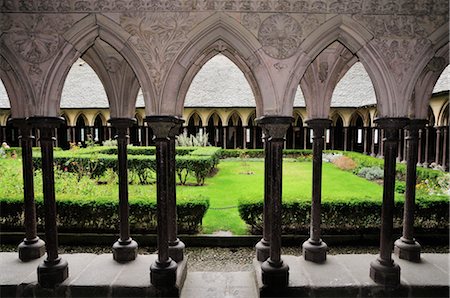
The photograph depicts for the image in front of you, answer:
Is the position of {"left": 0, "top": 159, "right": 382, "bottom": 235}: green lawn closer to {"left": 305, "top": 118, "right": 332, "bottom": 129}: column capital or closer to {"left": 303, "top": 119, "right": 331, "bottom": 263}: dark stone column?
{"left": 303, "top": 119, "right": 331, "bottom": 263}: dark stone column

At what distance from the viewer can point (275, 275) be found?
4156mm

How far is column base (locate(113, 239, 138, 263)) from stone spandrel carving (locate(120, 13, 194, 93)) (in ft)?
8.38

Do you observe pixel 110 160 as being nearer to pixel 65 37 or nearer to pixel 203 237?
pixel 203 237

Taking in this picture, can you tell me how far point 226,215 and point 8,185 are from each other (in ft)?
16.6

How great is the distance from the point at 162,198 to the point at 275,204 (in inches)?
53.5

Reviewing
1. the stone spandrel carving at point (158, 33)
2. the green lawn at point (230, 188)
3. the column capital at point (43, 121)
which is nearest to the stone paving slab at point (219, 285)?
the green lawn at point (230, 188)

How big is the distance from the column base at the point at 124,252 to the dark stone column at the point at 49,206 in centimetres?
75

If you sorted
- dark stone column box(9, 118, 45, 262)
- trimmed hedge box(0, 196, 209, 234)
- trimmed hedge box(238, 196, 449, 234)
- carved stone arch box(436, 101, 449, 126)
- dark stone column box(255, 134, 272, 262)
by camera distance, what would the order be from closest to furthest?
1. dark stone column box(255, 134, 272, 262)
2. dark stone column box(9, 118, 45, 262)
3. trimmed hedge box(238, 196, 449, 234)
4. trimmed hedge box(0, 196, 209, 234)
5. carved stone arch box(436, 101, 449, 126)

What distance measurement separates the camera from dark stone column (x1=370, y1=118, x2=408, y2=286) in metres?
4.14

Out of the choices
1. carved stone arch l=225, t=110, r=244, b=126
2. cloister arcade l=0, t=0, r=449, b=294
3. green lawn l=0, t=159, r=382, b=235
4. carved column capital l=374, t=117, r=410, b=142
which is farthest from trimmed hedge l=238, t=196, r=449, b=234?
carved stone arch l=225, t=110, r=244, b=126

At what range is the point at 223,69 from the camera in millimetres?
24562

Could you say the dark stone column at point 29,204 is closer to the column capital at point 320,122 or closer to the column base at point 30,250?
the column base at point 30,250

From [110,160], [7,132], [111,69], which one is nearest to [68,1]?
[111,69]

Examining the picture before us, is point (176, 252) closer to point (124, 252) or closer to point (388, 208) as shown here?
point (124, 252)
